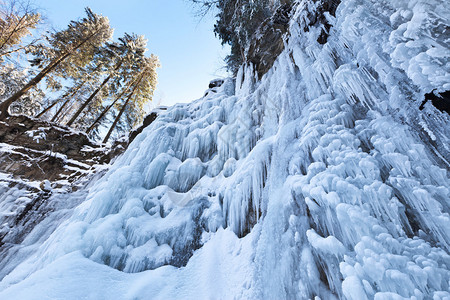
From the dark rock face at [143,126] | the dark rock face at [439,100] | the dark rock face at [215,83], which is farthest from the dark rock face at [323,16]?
the dark rock face at [143,126]

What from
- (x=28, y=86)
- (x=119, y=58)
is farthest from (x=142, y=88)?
(x=28, y=86)

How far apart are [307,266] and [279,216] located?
2.25ft

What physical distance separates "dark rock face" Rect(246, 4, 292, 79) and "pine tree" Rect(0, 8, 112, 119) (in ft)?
37.2

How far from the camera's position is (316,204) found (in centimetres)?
215

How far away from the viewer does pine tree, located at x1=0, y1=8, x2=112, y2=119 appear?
11.3m

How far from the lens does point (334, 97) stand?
3.13m

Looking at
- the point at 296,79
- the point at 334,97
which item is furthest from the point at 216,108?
the point at 334,97

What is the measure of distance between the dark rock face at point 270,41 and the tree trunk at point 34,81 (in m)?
10.9

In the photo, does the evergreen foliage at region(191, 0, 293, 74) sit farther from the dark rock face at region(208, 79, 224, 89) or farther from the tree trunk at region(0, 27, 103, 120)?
the tree trunk at region(0, 27, 103, 120)

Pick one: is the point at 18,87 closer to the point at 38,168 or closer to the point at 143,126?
the point at 38,168

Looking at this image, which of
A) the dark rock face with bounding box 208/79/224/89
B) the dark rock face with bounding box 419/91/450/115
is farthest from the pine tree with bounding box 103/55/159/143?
the dark rock face with bounding box 419/91/450/115

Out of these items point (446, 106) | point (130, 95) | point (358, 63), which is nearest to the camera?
point (446, 106)

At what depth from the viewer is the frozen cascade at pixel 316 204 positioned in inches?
61.9

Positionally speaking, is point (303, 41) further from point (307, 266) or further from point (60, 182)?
point (60, 182)
